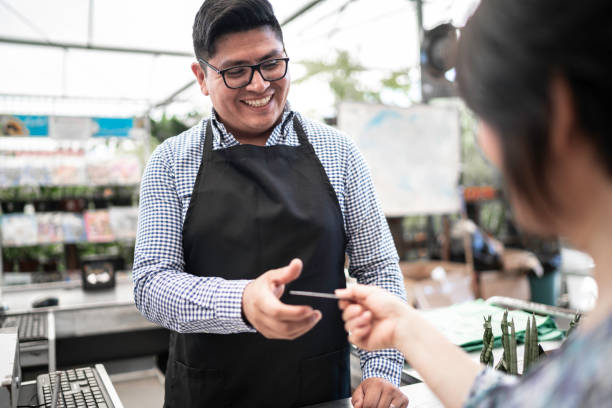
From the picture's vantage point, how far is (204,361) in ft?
4.55

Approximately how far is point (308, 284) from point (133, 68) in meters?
6.83

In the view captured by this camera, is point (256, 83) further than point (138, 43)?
No

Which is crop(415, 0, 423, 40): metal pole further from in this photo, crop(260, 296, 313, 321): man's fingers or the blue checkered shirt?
crop(260, 296, 313, 321): man's fingers

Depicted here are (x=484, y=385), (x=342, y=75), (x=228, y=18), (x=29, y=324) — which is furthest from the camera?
(x=342, y=75)

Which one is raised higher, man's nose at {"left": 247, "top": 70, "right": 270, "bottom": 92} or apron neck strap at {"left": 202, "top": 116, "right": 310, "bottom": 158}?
man's nose at {"left": 247, "top": 70, "right": 270, "bottom": 92}

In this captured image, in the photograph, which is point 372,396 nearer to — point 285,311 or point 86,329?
point 285,311

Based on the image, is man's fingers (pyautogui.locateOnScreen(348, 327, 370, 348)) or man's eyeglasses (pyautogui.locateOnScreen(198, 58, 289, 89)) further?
man's eyeglasses (pyautogui.locateOnScreen(198, 58, 289, 89))

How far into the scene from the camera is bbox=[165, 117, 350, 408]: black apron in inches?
54.1

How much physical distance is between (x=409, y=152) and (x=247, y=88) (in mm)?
3247

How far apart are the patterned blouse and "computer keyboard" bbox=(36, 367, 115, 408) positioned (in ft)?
3.54

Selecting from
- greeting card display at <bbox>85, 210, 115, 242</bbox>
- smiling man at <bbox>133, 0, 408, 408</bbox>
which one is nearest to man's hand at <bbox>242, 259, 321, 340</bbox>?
smiling man at <bbox>133, 0, 408, 408</bbox>

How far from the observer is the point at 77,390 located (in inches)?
54.5

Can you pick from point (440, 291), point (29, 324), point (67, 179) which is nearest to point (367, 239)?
point (29, 324)

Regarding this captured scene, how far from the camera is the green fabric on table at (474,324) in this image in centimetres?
156
